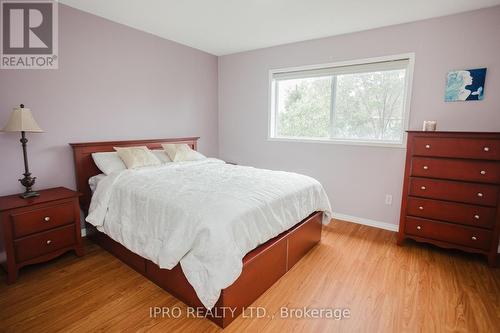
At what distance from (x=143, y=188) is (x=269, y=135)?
2.34 m

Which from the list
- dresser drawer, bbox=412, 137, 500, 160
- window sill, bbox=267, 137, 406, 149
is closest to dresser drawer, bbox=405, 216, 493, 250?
dresser drawer, bbox=412, 137, 500, 160

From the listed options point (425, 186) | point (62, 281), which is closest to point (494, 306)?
point (425, 186)

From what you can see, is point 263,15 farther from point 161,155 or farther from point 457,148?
point 457,148

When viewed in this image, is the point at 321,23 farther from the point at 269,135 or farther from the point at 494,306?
the point at 494,306

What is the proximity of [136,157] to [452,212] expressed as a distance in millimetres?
3263

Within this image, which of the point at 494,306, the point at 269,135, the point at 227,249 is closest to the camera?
the point at 227,249

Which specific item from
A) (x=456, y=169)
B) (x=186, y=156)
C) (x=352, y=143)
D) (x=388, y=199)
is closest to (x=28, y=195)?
(x=186, y=156)

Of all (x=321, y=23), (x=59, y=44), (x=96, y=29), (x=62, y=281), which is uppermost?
(x=321, y=23)

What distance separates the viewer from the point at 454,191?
244cm

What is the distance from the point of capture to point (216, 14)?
2760 millimetres

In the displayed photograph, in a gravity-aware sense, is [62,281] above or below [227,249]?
below

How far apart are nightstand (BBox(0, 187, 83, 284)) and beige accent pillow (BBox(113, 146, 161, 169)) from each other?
590 millimetres

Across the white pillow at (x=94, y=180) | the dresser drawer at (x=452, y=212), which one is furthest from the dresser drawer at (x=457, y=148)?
the white pillow at (x=94, y=180)

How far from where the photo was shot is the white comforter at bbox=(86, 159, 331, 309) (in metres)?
1.57
